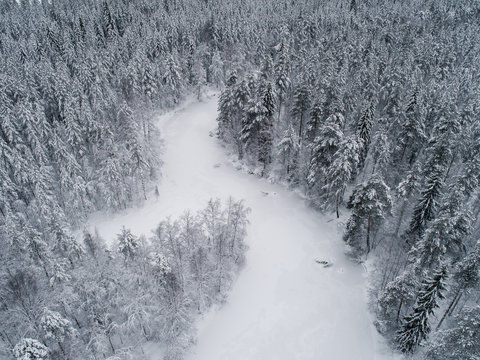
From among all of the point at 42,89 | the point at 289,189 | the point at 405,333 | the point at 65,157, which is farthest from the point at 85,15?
the point at 405,333

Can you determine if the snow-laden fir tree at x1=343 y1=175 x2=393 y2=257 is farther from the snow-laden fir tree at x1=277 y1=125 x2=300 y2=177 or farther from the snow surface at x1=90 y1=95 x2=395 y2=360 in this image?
the snow-laden fir tree at x1=277 y1=125 x2=300 y2=177

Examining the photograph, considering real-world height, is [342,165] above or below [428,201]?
above

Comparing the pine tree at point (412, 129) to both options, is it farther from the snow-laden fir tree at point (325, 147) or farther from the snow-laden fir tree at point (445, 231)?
the snow-laden fir tree at point (445, 231)

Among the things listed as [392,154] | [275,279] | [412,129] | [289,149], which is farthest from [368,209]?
[392,154]

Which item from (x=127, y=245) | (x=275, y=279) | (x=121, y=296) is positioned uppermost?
(x=127, y=245)

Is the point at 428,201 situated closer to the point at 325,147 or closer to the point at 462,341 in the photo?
the point at 325,147

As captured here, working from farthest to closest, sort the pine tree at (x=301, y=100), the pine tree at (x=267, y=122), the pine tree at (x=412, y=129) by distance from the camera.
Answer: the pine tree at (x=301, y=100)
the pine tree at (x=267, y=122)
the pine tree at (x=412, y=129)

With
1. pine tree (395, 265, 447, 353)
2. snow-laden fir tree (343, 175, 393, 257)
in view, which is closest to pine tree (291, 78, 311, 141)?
snow-laden fir tree (343, 175, 393, 257)

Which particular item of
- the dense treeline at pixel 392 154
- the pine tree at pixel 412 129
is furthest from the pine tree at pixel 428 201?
the pine tree at pixel 412 129
